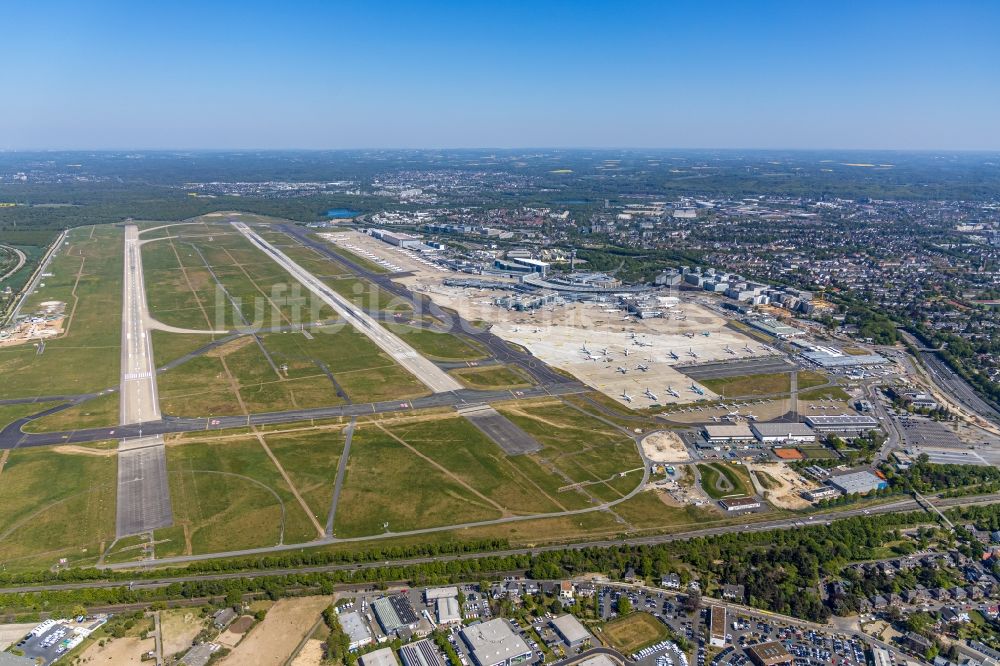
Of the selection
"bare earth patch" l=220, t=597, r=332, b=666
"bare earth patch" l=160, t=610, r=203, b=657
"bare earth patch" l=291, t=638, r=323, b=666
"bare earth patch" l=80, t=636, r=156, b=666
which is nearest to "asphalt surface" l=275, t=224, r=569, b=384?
"bare earth patch" l=220, t=597, r=332, b=666

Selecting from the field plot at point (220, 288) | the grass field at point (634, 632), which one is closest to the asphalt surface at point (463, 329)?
the field plot at point (220, 288)

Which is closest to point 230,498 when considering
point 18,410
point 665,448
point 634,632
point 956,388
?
point 18,410

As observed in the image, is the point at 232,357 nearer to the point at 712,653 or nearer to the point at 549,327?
the point at 549,327

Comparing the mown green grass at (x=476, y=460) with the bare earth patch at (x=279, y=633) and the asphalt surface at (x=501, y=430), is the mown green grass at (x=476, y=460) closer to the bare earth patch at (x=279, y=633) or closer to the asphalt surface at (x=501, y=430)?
the asphalt surface at (x=501, y=430)

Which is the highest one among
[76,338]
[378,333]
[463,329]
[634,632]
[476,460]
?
[76,338]

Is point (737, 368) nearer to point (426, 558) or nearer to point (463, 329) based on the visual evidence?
point (463, 329)
